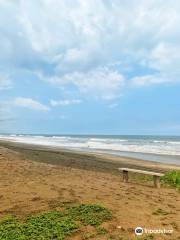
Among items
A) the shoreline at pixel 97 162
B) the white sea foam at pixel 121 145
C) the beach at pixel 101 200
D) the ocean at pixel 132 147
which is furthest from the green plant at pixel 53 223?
the white sea foam at pixel 121 145

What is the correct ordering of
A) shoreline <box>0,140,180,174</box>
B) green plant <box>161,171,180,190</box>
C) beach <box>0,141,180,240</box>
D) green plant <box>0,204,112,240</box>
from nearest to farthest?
green plant <box>0,204,112,240</box>
beach <box>0,141,180,240</box>
green plant <box>161,171,180,190</box>
shoreline <box>0,140,180,174</box>

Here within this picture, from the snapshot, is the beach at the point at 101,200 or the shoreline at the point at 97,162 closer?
the beach at the point at 101,200

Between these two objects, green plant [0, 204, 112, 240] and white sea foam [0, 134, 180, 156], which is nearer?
green plant [0, 204, 112, 240]

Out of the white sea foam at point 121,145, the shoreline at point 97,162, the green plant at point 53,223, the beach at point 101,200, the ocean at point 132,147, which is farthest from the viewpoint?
the white sea foam at point 121,145

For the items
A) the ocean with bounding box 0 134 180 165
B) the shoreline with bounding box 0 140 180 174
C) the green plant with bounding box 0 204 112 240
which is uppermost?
the ocean with bounding box 0 134 180 165

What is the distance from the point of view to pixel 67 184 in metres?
9.69

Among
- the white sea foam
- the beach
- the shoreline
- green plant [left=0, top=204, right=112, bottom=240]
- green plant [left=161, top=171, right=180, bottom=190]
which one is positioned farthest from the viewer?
the white sea foam

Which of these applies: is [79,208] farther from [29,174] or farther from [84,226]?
[29,174]

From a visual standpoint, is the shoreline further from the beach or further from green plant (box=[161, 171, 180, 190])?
the beach

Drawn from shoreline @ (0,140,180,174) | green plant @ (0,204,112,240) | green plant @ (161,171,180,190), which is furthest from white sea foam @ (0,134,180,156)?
green plant @ (0,204,112,240)

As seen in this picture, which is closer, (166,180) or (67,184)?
(67,184)

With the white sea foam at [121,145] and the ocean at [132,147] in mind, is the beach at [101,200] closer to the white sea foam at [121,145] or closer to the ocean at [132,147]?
the ocean at [132,147]

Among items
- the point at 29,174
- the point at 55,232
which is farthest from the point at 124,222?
the point at 29,174

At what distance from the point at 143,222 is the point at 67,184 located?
140 inches
